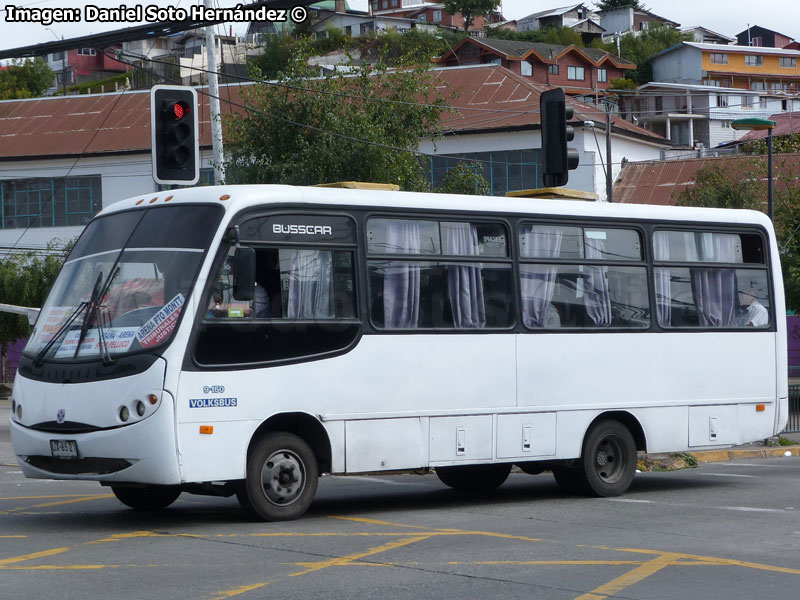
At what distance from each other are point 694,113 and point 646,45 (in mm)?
26823

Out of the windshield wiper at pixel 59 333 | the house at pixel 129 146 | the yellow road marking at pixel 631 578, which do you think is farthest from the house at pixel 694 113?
the yellow road marking at pixel 631 578

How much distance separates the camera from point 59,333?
1092cm

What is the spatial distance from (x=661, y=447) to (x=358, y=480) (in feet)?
14.1

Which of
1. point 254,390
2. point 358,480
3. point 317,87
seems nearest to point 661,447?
point 358,480

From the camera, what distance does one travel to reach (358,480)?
Result: 16.3 m

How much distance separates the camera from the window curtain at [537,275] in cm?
1284

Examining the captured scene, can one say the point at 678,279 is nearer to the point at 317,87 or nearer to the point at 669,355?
the point at 669,355

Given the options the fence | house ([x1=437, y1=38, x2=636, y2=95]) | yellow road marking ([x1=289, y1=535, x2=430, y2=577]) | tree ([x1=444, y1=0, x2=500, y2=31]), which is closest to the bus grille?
yellow road marking ([x1=289, y1=535, x2=430, y2=577])

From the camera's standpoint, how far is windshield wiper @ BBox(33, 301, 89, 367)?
10.9 metres

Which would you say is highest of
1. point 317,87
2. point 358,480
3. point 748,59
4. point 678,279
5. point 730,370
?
point 748,59

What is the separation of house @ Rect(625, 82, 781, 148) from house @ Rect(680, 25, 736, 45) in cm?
3217

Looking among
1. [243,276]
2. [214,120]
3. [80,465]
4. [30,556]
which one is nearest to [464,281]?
[243,276]

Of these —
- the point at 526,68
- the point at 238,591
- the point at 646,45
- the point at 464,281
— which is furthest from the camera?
the point at 646,45

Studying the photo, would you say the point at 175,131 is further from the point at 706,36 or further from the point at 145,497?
the point at 706,36
